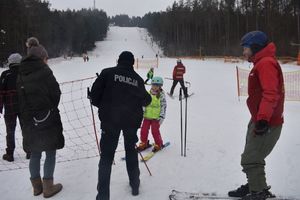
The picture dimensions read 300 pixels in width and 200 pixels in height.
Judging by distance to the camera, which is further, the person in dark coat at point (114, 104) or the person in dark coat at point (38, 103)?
the person in dark coat at point (38, 103)

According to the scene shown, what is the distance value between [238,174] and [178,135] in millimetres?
2988

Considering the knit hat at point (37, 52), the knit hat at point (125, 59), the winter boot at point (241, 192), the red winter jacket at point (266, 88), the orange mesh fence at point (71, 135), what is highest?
the knit hat at point (37, 52)

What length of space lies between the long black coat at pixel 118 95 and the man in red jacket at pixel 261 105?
1.29m

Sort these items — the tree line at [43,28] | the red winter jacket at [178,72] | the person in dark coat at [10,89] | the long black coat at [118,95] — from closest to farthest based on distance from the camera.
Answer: the long black coat at [118,95], the person in dark coat at [10,89], the red winter jacket at [178,72], the tree line at [43,28]

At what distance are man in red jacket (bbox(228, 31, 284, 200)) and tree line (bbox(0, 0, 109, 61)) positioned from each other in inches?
1580

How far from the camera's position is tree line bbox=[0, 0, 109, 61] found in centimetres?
→ 4662

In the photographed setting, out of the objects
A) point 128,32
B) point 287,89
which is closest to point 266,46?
point 287,89

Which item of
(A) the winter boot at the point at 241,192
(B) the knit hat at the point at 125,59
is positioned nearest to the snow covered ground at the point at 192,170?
(A) the winter boot at the point at 241,192

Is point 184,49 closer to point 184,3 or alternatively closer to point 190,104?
point 184,3

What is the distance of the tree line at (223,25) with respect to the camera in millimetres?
53062

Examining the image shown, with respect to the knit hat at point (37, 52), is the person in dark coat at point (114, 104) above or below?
below

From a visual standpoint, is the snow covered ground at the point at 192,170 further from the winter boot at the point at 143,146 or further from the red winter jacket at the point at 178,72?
the red winter jacket at the point at 178,72

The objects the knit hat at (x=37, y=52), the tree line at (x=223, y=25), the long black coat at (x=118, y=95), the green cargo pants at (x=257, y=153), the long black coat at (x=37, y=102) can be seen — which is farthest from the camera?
the tree line at (x=223, y=25)

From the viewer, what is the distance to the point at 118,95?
4367mm
